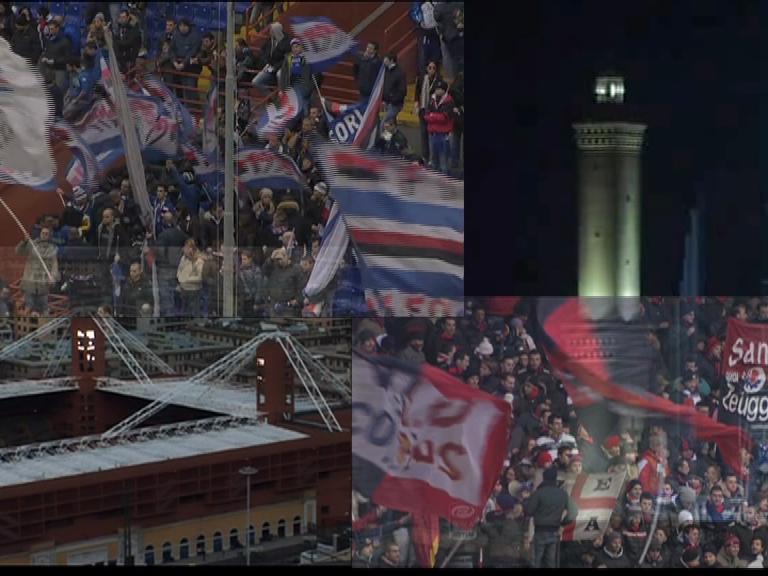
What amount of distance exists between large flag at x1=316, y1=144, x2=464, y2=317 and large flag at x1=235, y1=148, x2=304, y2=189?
18 centimetres

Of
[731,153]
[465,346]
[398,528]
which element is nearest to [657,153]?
[731,153]

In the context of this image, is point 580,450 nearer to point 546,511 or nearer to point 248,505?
point 546,511

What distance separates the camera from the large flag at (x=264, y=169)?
36.2ft

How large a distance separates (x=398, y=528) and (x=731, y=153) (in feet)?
8.68

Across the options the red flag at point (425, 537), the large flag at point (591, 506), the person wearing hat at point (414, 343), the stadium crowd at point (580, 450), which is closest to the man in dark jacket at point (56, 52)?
the stadium crowd at point (580, 450)

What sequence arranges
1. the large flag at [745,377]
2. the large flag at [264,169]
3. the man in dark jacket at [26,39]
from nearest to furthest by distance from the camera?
the man in dark jacket at [26,39] → the large flag at [264,169] → the large flag at [745,377]

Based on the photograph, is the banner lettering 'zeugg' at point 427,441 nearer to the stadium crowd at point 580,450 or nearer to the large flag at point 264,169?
the stadium crowd at point 580,450

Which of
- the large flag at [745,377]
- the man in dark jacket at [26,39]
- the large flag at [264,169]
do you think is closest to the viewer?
the man in dark jacket at [26,39]

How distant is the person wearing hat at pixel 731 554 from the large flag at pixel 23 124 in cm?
401

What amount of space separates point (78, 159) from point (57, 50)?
0.57 metres

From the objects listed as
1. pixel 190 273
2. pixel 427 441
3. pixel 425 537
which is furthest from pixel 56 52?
pixel 425 537

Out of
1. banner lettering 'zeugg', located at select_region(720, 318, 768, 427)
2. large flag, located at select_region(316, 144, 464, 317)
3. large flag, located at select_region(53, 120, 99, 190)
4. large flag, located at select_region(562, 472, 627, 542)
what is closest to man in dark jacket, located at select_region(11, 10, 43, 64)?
large flag, located at select_region(53, 120, 99, 190)

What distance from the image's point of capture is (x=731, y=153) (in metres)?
11.1

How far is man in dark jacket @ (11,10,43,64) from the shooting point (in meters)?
10.9
